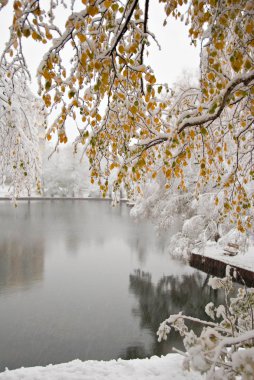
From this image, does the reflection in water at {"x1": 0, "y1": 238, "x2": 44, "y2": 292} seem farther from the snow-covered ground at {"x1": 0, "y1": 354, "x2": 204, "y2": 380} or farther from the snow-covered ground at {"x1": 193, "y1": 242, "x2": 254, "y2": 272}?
the snow-covered ground at {"x1": 193, "y1": 242, "x2": 254, "y2": 272}

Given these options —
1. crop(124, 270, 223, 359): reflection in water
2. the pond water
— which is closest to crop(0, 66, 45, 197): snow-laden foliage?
the pond water

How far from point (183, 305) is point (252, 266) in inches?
148

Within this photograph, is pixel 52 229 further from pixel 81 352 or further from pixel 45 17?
pixel 45 17

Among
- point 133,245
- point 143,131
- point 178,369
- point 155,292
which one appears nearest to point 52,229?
point 133,245

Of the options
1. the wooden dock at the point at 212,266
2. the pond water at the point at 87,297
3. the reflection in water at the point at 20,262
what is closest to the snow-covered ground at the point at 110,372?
the pond water at the point at 87,297

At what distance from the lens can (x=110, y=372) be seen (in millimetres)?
5551

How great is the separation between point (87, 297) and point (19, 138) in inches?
314

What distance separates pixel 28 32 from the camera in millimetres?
2164

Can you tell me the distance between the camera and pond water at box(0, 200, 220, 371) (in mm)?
8547

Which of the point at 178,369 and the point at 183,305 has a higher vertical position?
the point at 178,369

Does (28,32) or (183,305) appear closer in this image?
(28,32)

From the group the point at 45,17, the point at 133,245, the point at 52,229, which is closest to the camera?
the point at 45,17

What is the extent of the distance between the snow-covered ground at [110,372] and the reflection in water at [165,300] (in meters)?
2.60

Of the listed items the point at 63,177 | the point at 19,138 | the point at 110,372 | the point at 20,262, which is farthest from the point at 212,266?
the point at 63,177
